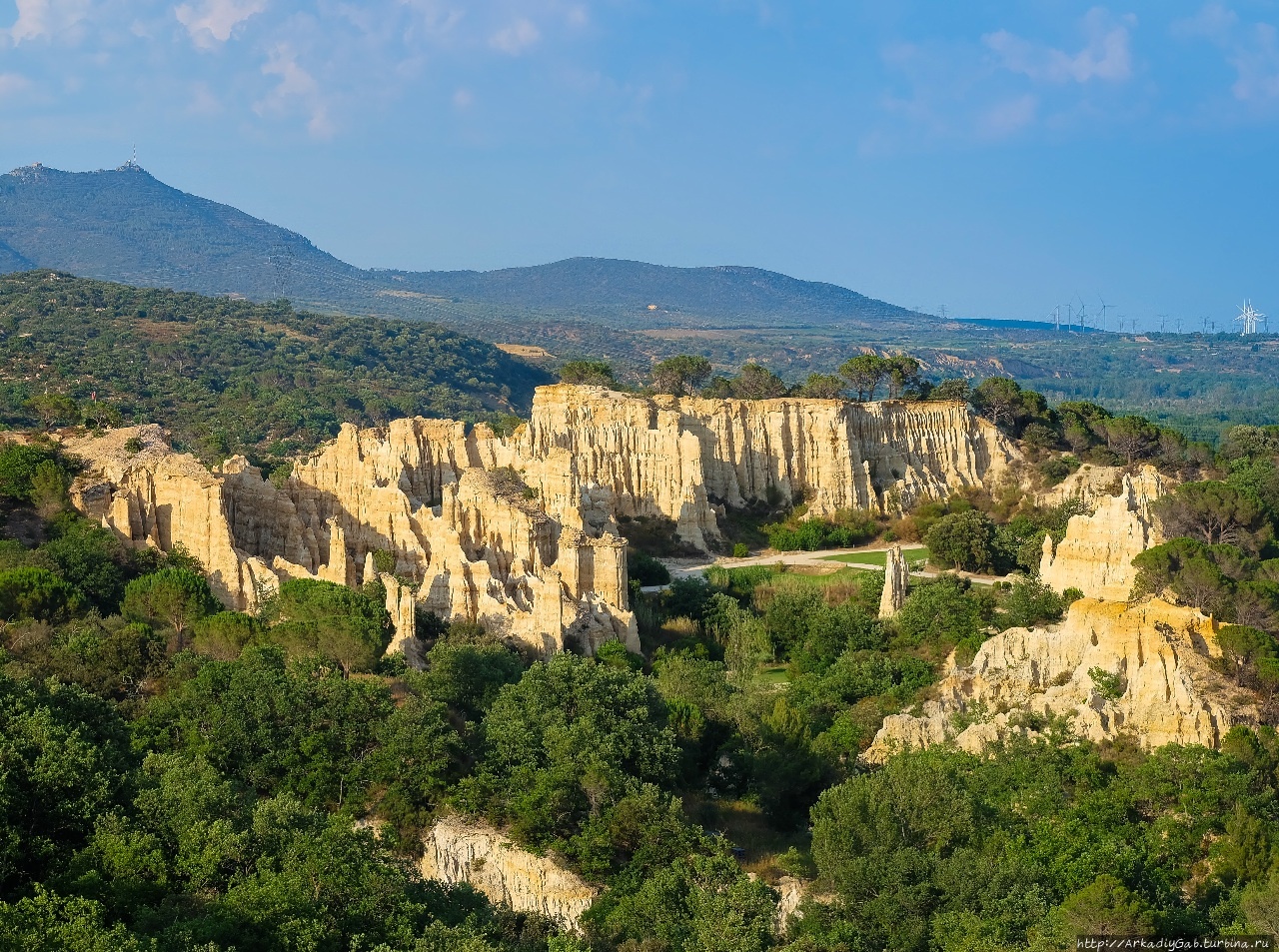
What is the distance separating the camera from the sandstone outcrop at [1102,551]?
40.3 metres

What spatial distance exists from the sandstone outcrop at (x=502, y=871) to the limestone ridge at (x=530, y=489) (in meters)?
9.85

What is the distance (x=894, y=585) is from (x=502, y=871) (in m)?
21.0

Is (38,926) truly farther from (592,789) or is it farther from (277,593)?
(277,593)

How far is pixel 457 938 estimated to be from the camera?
1964cm

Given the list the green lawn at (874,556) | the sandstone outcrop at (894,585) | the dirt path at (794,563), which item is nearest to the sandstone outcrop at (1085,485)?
the green lawn at (874,556)

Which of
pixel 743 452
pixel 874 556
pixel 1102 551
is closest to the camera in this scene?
pixel 1102 551

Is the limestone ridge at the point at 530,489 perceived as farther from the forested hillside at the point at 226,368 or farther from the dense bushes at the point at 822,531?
the forested hillside at the point at 226,368

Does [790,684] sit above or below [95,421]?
below

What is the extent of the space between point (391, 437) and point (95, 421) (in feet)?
38.2

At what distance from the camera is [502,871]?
25.1 metres

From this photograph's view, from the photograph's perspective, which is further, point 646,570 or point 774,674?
point 646,570

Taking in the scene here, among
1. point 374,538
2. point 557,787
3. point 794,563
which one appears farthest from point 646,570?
point 557,787

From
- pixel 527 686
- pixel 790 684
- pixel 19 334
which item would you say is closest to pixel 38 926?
pixel 527 686

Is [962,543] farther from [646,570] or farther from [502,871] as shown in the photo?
[502,871]
